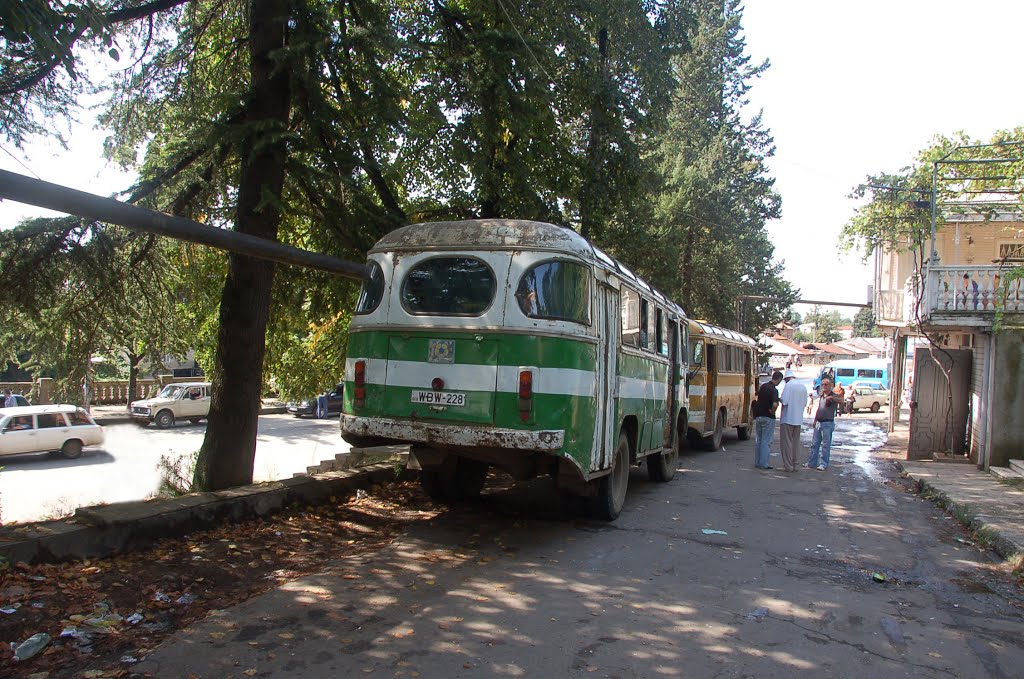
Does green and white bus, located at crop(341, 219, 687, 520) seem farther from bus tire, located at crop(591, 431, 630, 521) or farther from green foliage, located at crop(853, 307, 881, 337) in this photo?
green foliage, located at crop(853, 307, 881, 337)

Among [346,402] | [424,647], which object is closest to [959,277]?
[346,402]

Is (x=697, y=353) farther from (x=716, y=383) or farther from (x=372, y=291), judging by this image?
(x=372, y=291)

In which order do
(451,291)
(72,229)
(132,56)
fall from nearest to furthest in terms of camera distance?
(451,291) < (72,229) < (132,56)

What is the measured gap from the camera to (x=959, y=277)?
14992 millimetres

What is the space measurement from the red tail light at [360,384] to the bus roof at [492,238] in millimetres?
1229

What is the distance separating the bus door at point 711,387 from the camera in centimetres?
1712

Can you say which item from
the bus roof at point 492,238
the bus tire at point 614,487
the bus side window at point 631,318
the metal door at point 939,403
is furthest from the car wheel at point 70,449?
the metal door at point 939,403

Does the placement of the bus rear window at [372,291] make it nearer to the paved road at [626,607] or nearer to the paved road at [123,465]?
the paved road at [626,607]

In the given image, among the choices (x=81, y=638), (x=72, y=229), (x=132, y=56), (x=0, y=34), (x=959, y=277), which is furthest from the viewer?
(x=959, y=277)

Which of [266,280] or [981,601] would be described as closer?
[981,601]

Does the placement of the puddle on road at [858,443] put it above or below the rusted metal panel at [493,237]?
below

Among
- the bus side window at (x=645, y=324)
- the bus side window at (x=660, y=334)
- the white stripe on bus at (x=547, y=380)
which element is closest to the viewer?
the white stripe on bus at (x=547, y=380)

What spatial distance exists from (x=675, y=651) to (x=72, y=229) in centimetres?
791

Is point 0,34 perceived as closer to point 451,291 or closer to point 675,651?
point 451,291
